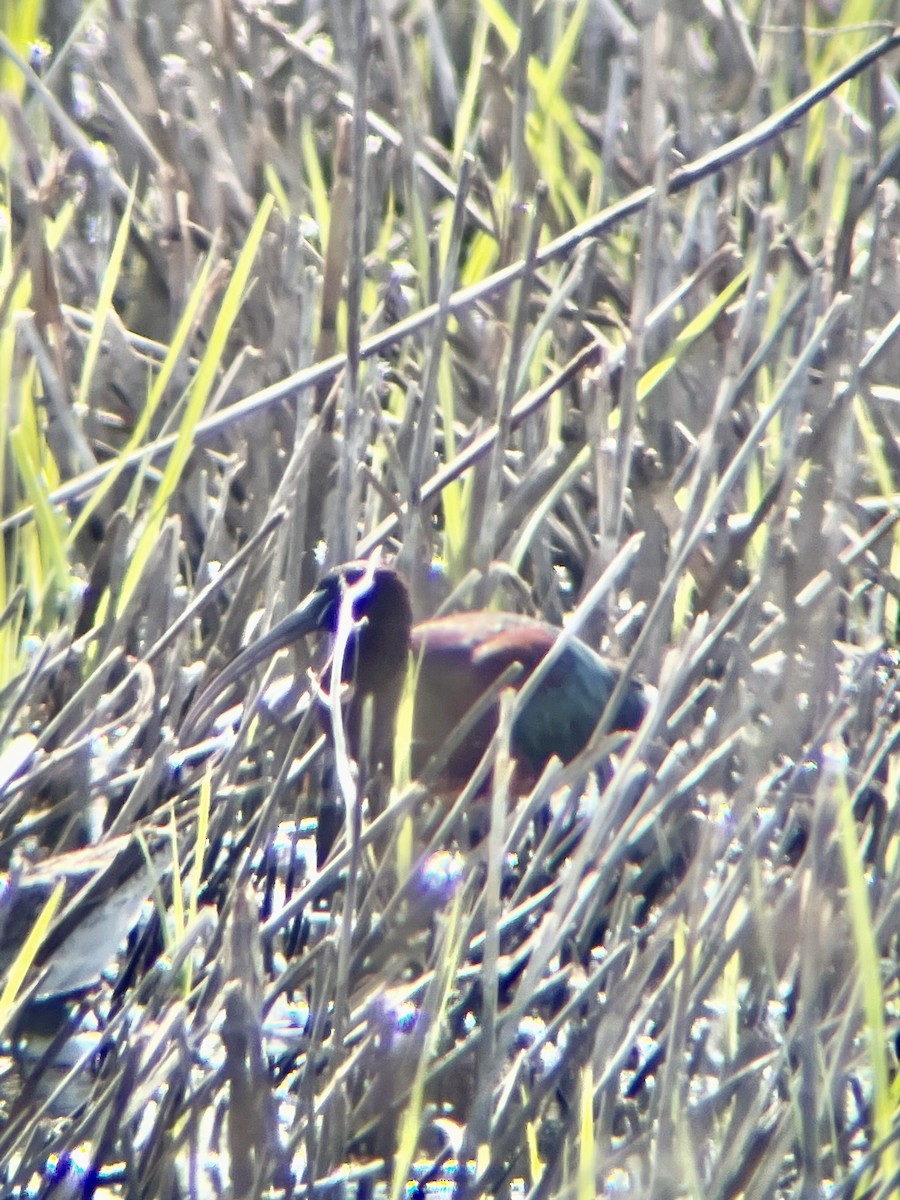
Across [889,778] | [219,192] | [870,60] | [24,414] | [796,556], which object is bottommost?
[889,778]

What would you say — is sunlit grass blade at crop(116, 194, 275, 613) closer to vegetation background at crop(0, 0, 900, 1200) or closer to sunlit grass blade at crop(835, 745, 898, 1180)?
vegetation background at crop(0, 0, 900, 1200)

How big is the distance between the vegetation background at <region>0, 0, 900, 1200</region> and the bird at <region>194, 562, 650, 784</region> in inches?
2.2

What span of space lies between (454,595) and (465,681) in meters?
0.15

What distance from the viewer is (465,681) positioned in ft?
7.13

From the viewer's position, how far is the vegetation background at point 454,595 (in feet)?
4.59

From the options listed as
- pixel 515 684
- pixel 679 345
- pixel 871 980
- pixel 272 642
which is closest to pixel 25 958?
pixel 272 642

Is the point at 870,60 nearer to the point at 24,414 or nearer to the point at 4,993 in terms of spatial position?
the point at 24,414

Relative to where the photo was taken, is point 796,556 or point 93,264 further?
point 93,264

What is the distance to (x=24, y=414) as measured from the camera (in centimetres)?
187

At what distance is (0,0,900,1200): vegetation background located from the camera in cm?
140

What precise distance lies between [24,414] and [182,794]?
1.43 ft

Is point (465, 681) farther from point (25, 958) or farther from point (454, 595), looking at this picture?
point (25, 958)

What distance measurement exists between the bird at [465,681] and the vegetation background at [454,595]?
5 centimetres

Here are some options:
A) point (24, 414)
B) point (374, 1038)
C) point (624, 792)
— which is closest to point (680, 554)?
point (624, 792)
